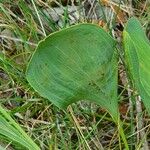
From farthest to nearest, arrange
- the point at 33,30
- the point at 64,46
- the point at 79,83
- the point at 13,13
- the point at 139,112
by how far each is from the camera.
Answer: the point at 13,13 → the point at 33,30 → the point at 139,112 → the point at 79,83 → the point at 64,46

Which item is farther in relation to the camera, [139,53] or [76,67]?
[76,67]

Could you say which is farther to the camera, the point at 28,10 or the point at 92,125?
the point at 28,10

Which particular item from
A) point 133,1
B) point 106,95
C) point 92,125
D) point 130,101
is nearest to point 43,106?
point 92,125

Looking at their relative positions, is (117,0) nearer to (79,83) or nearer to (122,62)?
(122,62)

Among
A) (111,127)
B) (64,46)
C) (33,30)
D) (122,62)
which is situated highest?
(64,46)
